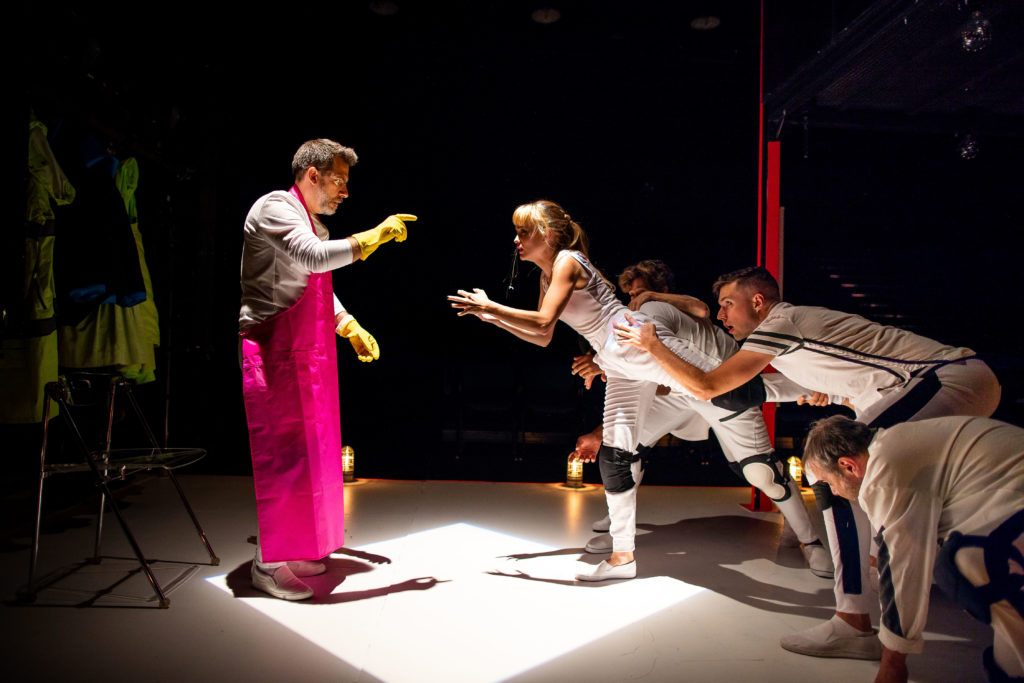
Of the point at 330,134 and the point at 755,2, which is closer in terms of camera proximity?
the point at 755,2

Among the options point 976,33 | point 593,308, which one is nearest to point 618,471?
point 593,308

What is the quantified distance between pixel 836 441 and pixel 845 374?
0.60m

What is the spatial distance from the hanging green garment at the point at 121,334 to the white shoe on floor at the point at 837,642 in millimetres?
3589

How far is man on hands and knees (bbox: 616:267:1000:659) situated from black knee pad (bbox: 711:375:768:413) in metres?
0.21

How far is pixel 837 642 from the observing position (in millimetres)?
2127

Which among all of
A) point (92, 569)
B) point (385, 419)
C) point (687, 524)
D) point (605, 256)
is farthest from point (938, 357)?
point (385, 419)

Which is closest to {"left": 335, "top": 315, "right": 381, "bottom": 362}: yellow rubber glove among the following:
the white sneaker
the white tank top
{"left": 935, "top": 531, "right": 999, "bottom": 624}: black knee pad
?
the white tank top

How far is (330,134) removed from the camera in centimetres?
506

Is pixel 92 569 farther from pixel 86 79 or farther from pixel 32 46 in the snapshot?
pixel 86 79

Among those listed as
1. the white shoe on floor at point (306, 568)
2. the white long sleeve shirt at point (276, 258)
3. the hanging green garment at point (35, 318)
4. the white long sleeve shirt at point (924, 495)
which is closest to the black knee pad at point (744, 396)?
the white long sleeve shirt at point (924, 495)

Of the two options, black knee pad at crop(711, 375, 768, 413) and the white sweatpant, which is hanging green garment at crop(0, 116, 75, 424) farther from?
the white sweatpant

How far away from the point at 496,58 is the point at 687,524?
11.5ft

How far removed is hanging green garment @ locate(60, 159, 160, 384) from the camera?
3635 millimetres

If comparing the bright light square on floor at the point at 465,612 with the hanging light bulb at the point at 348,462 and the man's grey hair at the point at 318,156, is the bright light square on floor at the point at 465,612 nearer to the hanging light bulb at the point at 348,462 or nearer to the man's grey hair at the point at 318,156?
the hanging light bulb at the point at 348,462
